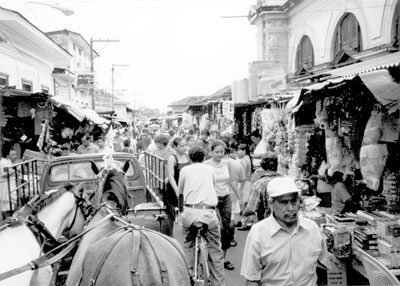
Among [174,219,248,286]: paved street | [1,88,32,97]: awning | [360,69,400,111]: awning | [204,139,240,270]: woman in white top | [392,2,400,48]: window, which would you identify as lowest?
[174,219,248,286]: paved street

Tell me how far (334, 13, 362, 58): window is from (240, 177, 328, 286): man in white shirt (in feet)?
35.4

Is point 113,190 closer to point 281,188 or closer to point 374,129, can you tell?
point 281,188

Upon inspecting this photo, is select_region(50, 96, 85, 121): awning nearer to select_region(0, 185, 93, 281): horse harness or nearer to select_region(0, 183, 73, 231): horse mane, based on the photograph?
select_region(0, 183, 73, 231): horse mane

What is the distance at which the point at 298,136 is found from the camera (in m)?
8.23

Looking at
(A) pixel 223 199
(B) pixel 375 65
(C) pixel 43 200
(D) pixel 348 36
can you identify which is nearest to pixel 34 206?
(C) pixel 43 200

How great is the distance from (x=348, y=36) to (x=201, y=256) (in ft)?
38.3

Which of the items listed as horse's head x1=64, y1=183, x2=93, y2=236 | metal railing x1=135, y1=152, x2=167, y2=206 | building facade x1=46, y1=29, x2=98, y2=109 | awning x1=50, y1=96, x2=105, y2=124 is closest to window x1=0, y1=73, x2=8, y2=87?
building facade x1=46, y1=29, x2=98, y2=109

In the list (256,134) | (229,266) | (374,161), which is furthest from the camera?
(256,134)

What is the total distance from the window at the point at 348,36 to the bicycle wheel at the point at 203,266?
9.51 metres

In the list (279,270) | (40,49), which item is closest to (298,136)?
(279,270)

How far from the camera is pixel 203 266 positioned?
5457mm

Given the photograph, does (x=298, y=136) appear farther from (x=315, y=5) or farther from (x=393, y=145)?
(x=315, y=5)

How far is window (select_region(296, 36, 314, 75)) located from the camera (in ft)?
58.5

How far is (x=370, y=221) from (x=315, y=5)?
45.8 feet
